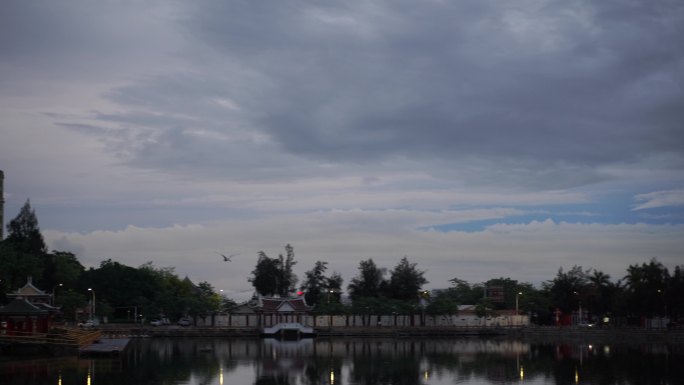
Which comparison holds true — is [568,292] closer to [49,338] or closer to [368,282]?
[368,282]

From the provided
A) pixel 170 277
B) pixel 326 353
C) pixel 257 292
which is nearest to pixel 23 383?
pixel 326 353

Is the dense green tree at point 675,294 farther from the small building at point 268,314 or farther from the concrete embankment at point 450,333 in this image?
the small building at point 268,314

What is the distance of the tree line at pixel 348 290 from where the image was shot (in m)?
111

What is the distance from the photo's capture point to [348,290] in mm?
140875

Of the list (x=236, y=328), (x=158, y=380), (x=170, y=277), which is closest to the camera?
(x=158, y=380)

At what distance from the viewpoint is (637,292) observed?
110750mm

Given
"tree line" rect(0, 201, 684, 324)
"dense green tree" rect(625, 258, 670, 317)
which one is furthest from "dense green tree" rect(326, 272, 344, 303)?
"dense green tree" rect(625, 258, 670, 317)

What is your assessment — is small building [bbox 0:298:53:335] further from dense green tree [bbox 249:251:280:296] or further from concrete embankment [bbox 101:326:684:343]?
dense green tree [bbox 249:251:280:296]

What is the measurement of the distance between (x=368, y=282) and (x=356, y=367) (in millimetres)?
77691

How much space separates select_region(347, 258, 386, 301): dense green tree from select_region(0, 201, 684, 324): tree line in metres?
0.16

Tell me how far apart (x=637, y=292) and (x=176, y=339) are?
6020 cm

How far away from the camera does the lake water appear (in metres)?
51.7

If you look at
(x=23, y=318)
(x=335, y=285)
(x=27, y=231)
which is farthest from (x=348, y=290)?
(x=23, y=318)

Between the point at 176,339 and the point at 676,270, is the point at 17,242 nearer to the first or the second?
the point at 176,339
